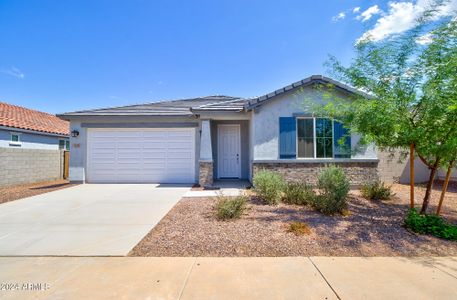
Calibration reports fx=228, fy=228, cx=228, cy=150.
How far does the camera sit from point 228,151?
37.9 feet

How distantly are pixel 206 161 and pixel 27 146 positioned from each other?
11727 mm

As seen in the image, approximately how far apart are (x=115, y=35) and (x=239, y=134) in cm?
771

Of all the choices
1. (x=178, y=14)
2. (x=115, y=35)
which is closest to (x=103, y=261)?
(x=178, y=14)

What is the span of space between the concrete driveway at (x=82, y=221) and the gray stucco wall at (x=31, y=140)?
22.7 ft

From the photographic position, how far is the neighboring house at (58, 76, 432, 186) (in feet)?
30.0

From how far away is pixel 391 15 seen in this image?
595 cm

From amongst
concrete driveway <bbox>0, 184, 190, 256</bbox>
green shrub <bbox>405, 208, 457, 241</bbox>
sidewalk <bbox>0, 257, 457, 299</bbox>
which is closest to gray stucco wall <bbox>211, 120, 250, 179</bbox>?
concrete driveway <bbox>0, 184, 190, 256</bbox>

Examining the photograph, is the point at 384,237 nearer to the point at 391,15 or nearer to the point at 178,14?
the point at 391,15

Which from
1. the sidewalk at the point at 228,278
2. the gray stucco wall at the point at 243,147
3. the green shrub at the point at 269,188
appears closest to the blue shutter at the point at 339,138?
the green shrub at the point at 269,188

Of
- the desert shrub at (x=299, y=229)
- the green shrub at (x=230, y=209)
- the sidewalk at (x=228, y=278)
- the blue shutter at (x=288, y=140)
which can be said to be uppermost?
the blue shutter at (x=288, y=140)

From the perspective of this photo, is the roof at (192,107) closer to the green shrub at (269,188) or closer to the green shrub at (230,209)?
the green shrub at (269,188)

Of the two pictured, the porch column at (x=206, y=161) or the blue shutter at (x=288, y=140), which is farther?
the porch column at (x=206, y=161)

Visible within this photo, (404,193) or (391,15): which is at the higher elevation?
(391,15)

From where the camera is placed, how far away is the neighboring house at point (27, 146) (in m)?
10.8
